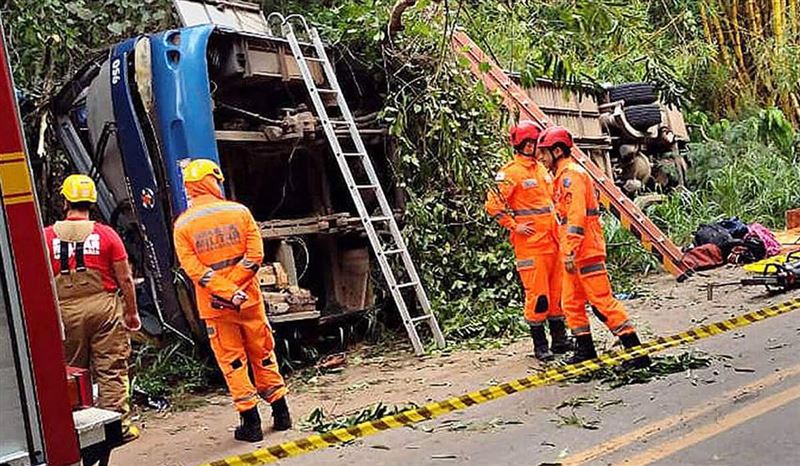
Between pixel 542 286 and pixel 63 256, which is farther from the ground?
pixel 63 256

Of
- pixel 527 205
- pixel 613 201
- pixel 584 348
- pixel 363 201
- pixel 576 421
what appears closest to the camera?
pixel 576 421

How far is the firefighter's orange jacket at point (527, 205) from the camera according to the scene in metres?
7.12

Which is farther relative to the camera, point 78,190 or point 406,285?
point 406,285

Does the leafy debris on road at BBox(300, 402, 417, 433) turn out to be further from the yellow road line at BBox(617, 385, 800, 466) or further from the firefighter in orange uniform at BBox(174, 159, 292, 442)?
the yellow road line at BBox(617, 385, 800, 466)

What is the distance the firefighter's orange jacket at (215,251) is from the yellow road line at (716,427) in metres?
2.42

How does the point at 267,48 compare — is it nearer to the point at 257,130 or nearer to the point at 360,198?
the point at 257,130

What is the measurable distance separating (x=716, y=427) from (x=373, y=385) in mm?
2737

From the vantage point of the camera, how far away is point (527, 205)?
7188 millimetres

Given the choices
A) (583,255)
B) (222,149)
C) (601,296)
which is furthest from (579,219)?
(222,149)

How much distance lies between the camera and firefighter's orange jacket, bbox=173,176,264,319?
561cm

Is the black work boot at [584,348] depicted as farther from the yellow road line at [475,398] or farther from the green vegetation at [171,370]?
the green vegetation at [171,370]

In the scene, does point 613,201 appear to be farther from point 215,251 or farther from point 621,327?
point 215,251

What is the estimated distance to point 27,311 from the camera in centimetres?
288

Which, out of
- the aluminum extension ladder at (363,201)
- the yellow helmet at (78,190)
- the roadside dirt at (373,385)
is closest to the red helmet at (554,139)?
the roadside dirt at (373,385)
